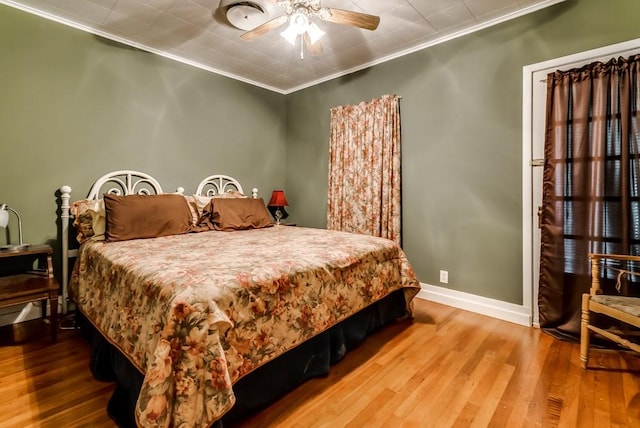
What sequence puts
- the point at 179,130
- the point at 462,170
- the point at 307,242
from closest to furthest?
the point at 307,242 < the point at 462,170 < the point at 179,130

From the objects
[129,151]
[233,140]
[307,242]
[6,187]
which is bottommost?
[307,242]

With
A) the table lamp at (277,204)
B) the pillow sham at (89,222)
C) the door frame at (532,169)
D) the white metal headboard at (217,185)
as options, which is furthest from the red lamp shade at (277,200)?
the door frame at (532,169)

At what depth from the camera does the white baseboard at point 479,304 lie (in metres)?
2.54

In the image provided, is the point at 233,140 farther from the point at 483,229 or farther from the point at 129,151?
the point at 483,229

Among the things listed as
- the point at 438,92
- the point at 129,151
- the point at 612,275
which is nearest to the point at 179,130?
the point at 129,151

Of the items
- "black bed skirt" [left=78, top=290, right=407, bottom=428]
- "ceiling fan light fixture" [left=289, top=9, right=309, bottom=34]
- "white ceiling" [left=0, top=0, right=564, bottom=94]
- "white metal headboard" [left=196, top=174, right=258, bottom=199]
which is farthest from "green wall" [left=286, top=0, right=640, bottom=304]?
"white metal headboard" [left=196, top=174, right=258, bottom=199]

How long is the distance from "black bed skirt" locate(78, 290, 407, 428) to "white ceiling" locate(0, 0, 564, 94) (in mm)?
2414

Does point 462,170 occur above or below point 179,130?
below

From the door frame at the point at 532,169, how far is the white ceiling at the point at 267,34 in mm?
579

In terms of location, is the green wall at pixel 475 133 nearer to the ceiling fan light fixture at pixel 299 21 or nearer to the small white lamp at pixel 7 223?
the ceiling fan light fixture at pixel 299 21

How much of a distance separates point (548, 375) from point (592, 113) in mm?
1760

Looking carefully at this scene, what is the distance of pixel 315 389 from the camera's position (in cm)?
170

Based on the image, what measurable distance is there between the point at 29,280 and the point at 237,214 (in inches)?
65.2

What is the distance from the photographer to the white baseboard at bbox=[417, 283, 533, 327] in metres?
2.54
